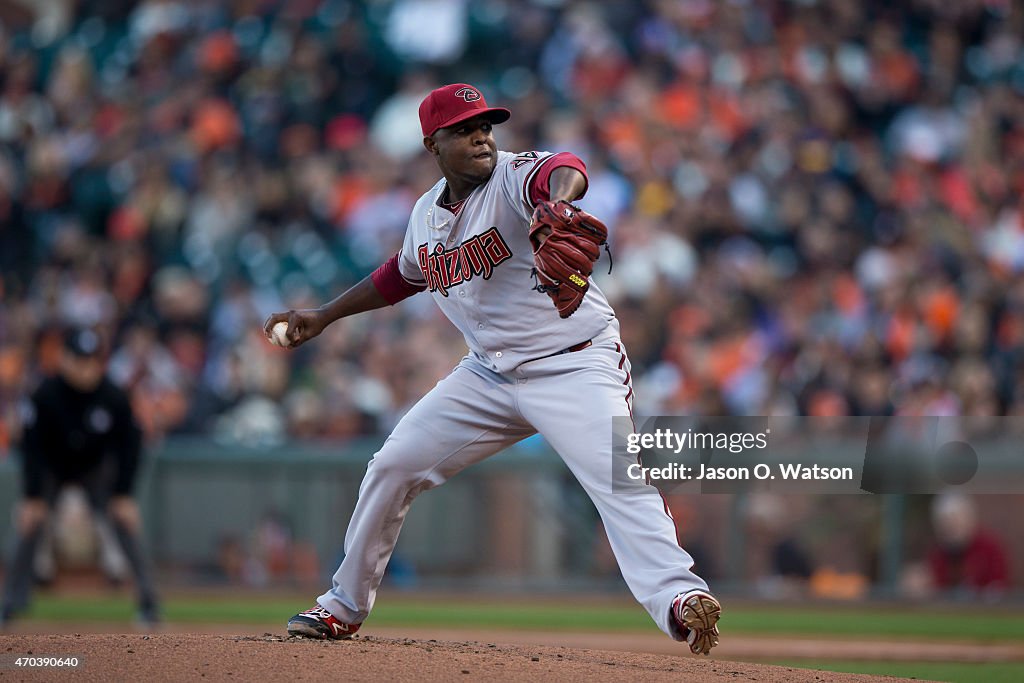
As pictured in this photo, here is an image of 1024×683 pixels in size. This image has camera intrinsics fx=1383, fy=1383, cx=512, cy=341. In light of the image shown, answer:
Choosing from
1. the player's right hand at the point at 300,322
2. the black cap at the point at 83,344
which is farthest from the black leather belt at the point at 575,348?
the black cap at the point at 83,344

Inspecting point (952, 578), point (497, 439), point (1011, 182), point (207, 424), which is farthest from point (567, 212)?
point (1011, 182)

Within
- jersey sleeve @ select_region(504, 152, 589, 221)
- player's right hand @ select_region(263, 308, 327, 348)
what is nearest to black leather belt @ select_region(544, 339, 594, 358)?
jersey sleeve @ select_region(504, 152, 589, 221)

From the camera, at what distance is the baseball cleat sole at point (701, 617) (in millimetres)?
4168

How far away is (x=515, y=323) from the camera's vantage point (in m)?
4.59

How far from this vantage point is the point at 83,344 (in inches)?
323

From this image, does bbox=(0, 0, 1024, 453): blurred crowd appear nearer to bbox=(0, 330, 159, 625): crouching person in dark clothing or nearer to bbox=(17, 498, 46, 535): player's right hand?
bbox=(0, 330, 159, 625): crouching person in dark clothing

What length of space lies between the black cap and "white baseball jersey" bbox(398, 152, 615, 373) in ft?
13.6

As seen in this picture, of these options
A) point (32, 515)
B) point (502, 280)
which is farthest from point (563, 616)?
point (502, 280)

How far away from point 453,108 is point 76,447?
4783mm

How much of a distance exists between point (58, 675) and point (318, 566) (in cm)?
654

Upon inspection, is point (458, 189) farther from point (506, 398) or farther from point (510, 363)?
point (506, 398)

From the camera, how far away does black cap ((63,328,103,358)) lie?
817 cm

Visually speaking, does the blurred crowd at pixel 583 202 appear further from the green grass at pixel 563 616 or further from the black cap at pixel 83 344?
the black cap at pixel 83 344

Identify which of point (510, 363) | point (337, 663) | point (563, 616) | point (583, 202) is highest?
point (583, 202)
